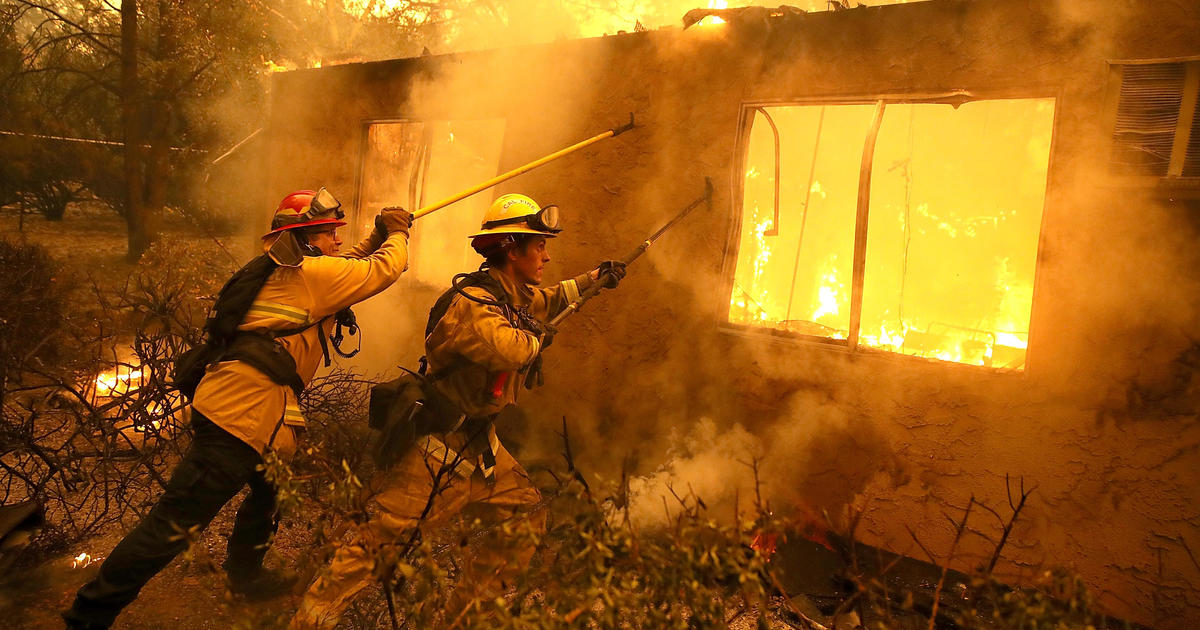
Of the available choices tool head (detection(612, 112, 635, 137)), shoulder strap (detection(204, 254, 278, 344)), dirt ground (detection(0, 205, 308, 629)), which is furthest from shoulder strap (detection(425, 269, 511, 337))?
tool head (detection(612, 112, 635, 137))

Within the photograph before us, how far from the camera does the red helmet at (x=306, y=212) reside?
371cm

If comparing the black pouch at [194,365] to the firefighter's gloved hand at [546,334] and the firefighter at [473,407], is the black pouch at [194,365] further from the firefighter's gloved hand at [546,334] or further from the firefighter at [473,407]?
the firefighter's gloved hand at [546,334]

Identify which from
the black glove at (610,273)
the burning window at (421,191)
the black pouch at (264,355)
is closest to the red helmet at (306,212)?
the black pouch at (264,355)

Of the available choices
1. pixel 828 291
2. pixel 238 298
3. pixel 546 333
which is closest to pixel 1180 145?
pixel 546 333

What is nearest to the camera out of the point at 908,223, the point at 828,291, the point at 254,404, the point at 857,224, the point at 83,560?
the point at 254,404

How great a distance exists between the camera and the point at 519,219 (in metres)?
3.72

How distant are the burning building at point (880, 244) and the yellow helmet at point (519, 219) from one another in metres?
1.54

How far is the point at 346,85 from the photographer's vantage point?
710cm

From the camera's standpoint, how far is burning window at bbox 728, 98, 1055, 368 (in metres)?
6.41

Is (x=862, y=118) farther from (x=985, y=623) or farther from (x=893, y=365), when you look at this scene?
(x=985, y=623)

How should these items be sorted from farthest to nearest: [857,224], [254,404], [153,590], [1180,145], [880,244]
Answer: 1. [880,244]
2. [857,224]
3. [153,590]
4. [1180,145]
5. [254,404]

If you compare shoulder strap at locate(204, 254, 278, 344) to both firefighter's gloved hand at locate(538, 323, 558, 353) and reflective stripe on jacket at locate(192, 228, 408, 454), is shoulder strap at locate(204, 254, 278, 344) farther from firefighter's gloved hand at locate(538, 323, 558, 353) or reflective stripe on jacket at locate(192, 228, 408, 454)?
firefighter's gloved hand at locate(538, 323, 558, 353)

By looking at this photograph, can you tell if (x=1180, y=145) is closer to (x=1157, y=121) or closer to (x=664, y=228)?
(x=1157, y=121)

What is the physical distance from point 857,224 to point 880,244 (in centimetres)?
294
